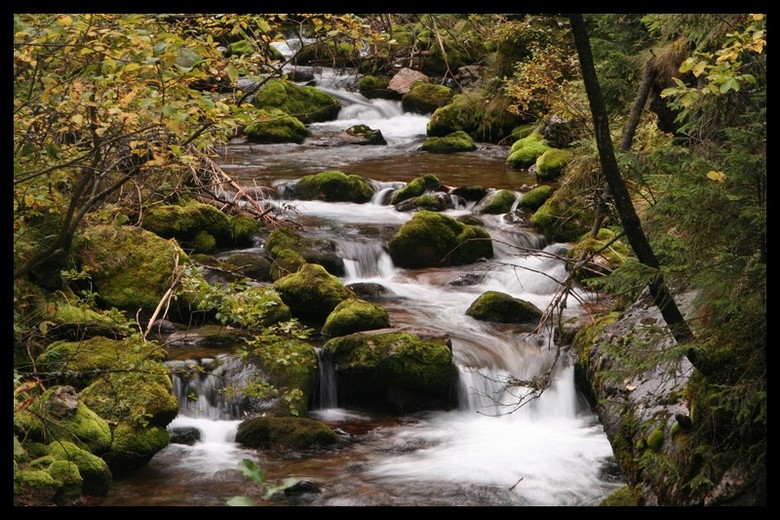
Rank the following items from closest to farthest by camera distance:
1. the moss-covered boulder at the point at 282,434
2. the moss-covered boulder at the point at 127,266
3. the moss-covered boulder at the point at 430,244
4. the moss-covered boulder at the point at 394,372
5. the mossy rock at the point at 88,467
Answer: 1. the mossy rock at the point at 88,467
2. the moss-covered boulder at the point at 282,434
3. the moss-covered boulder at the point at 394,372
4. the moss-covered boulder at the point at 127,266
5. the moss-covered boulder at the point at 430,244

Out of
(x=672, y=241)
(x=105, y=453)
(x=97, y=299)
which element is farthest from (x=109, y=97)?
(x=97, y=299)

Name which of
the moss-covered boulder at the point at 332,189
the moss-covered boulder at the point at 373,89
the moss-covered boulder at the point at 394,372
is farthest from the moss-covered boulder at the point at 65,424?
the moss-covered boulder at the point at 373,89

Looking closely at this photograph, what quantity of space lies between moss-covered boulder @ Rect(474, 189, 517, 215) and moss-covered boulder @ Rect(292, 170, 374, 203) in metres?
2.39

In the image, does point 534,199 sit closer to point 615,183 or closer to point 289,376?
point 289,376

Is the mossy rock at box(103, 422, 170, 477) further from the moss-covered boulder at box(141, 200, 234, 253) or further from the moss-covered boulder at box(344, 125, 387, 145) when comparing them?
the moss-covered boulder at box(344, 125, 387, 145)

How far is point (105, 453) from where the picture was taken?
753cm

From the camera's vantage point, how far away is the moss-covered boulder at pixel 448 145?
22266 millimetres

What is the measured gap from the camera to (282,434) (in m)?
8.61

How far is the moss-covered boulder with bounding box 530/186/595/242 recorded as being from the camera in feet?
48.5

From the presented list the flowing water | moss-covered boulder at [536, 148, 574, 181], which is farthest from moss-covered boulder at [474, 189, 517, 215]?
moss-covered boulder at [536, 148, 574, 181]

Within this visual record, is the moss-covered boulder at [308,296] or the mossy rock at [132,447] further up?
the moss-covered boulder at [308,296]

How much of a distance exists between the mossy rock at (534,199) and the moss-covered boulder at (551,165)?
1.76 meters

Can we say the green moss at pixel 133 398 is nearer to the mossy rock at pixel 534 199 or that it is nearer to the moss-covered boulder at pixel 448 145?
the mossy rock at pixel 534 199
